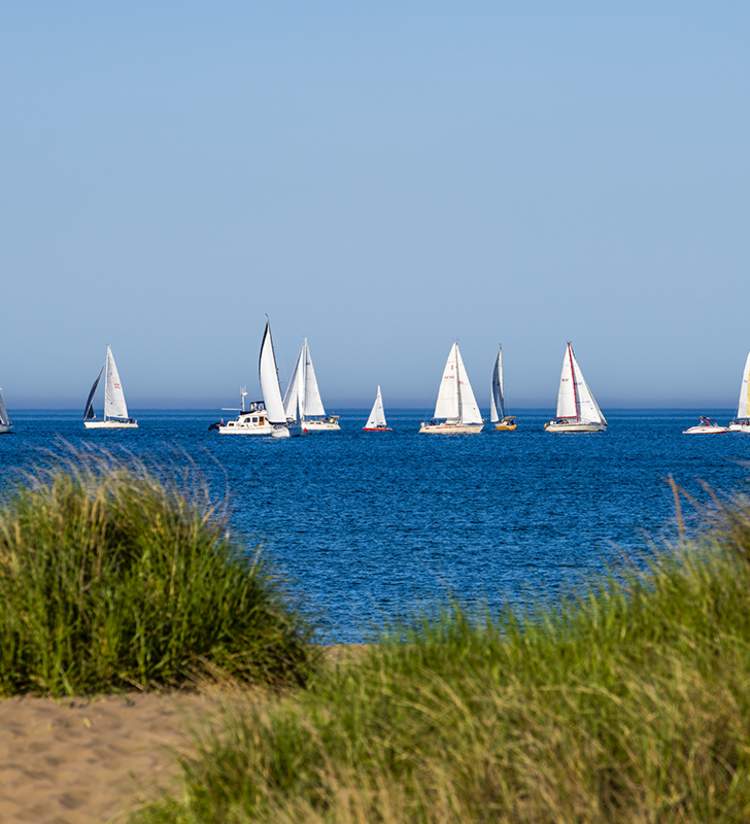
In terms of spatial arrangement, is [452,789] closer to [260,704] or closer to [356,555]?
[260,704]

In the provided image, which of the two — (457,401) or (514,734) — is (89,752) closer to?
(514,734)

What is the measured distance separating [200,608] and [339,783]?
11.1 feet

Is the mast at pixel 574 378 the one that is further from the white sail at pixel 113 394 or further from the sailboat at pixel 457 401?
the white sail at pixel 113 394

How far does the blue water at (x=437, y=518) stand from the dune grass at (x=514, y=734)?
124 cm

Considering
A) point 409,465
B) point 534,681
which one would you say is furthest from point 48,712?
point 409,465

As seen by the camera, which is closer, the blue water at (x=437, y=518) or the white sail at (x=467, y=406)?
the blue water at (x=437, y=518)

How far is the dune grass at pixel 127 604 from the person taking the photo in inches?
367

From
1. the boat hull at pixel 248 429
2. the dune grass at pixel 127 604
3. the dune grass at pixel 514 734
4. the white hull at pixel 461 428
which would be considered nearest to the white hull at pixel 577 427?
the white hull at pixel 461 428

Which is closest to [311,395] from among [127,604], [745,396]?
[745,396]

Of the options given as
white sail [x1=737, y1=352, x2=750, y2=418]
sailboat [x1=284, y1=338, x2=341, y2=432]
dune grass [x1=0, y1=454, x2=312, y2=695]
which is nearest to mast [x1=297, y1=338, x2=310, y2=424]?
sailboat [x1=284, y1=338, x2=341, y2=432]

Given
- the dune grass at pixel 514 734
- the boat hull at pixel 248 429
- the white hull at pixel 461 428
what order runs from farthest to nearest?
1. the boat hull at pixel 248 429
2. the white hull at pixel 461 428
3. the dune grass at pixel 514 734

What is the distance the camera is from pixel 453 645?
7.82m

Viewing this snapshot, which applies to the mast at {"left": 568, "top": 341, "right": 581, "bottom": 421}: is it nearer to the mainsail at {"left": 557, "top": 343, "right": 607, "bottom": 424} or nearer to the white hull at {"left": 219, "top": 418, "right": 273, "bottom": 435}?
the mainsail at {"left": 557, "top": 343, "right": 607, "bottom": 424}

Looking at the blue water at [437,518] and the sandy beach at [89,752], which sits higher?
the sandy beach at [89,752]
